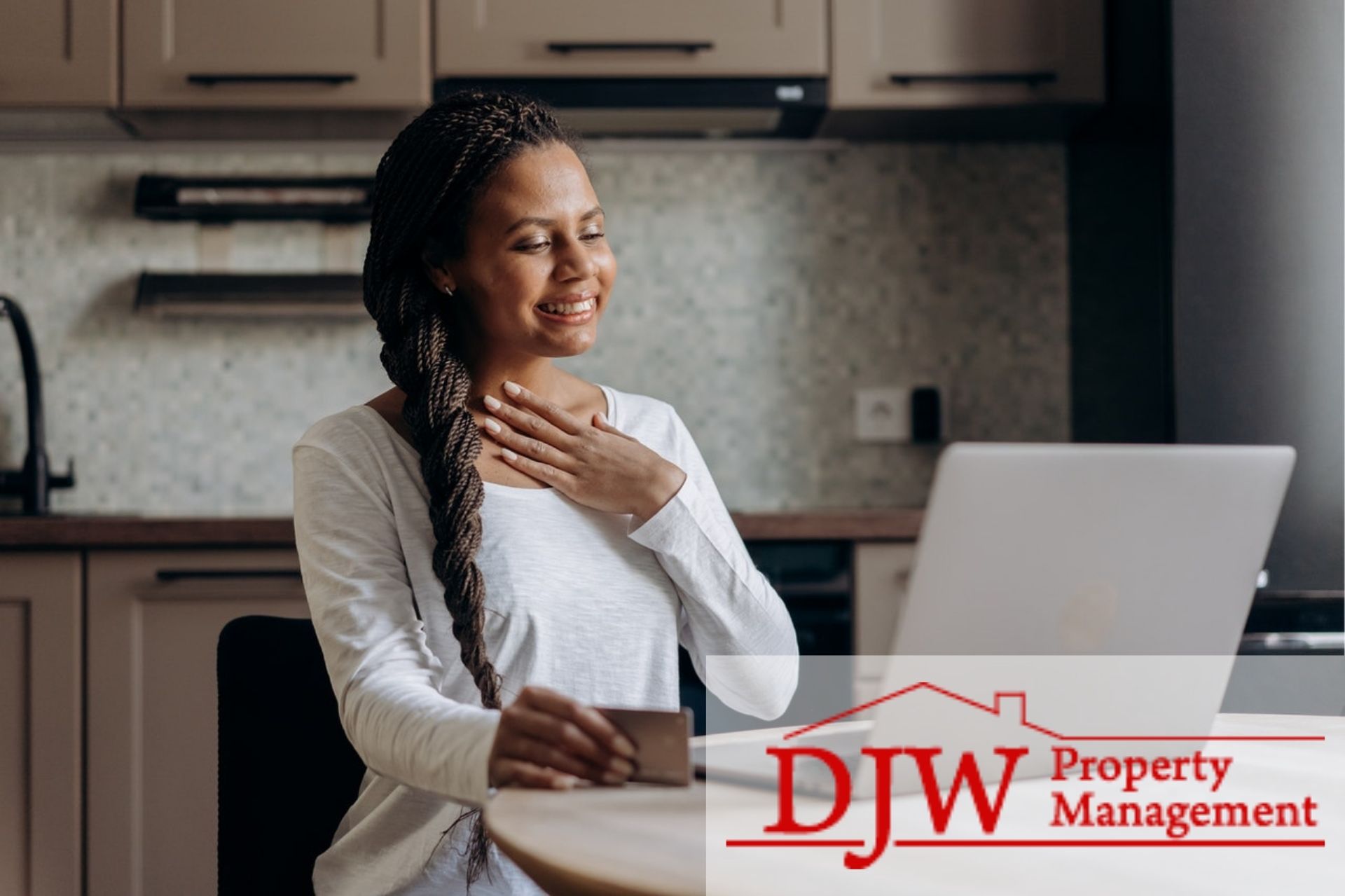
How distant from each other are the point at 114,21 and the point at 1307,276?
6.95 ft

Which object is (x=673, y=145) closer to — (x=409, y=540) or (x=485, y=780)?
(x=409, y=540)

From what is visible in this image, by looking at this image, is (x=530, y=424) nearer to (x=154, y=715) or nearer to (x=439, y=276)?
(x=439, y=276)

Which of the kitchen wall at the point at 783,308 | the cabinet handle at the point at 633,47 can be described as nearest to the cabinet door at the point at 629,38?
the cabinet handle at the point at 633,47

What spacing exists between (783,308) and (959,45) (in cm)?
64

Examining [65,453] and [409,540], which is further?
[65,453]

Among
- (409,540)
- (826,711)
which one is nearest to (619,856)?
(409,540)

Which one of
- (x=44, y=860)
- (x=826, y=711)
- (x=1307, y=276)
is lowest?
(x=44, y=860)

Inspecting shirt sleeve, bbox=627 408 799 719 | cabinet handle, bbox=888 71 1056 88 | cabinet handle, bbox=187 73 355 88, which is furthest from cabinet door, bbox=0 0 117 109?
shirt sleeve, bbox=627 408 799 719

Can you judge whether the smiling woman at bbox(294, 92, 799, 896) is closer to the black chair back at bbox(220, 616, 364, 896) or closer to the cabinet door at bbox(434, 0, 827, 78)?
the black chair back at bbox(220, 616, 364, 896)

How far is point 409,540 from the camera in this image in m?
1.14

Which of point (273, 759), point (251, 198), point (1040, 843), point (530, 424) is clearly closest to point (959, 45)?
point (251, 198)

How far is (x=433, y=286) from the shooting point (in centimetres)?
127

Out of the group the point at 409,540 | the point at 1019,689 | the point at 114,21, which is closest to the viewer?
the point at 1019,689

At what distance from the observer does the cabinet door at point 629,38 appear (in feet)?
7.75
